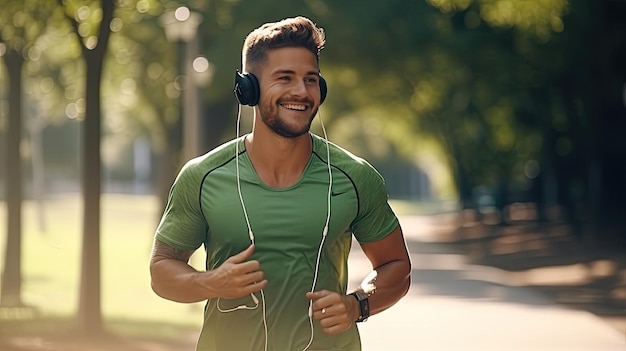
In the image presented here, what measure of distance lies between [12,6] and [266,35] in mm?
13360

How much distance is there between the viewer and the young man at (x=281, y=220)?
4188 mm

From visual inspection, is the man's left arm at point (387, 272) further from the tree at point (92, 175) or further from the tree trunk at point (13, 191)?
the tree trunk at point (13, 191)

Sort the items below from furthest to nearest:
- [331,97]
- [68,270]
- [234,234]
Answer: [331,97] < [68,270] < [234,234]

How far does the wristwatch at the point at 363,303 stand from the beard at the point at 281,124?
1.53 ft

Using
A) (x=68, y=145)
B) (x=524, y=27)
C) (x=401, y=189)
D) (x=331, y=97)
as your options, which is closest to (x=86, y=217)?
(x=524, y=27)

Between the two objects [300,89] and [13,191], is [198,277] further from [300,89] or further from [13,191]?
[13,191]

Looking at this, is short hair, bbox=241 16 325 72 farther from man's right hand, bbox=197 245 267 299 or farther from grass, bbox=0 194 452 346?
grass, bbox=0 194 452 346

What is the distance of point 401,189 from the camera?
5507 inches

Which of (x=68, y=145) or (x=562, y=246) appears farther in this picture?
(x=68, y=145)

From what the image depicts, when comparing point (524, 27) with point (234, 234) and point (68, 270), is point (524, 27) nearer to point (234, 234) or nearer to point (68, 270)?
point (68, 270)

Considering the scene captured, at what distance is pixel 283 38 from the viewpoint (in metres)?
4.19

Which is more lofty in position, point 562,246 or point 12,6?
point 12,6

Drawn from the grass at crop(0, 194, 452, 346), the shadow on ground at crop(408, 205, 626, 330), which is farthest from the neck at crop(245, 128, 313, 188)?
the shadow on ground at crop(408, 205, 626, 330)

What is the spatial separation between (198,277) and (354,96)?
2166 inches
